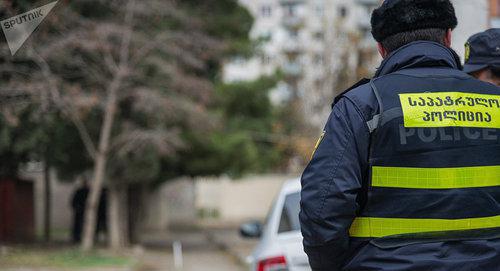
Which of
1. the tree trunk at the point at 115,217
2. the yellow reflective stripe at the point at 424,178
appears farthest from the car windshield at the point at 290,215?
the tree trunk at the point at 115,217

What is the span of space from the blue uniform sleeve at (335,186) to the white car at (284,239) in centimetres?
322

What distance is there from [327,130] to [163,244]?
24138 millimetres

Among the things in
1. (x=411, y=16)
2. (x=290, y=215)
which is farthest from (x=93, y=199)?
(x=411, y=16)

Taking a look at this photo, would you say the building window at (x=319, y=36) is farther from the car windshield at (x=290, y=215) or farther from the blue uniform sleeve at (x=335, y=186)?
the blue uniform sleeve at (x=335, y=186)

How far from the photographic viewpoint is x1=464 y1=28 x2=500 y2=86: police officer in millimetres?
4074

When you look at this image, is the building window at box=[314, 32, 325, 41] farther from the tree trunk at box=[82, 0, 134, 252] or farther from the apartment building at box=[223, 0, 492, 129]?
the tree trunk at box=[82, 0, 134, 252]

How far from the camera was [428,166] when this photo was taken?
8.80 ft

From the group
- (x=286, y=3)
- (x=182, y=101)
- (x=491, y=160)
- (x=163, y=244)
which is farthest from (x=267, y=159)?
(x=286, y=3)

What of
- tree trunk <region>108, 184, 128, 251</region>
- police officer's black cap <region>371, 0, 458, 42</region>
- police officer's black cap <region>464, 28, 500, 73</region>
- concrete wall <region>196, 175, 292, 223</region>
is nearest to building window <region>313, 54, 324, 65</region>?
concrete wall <region>196, 175, 292, 223</region>

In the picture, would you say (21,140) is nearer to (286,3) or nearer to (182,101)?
(182,101)

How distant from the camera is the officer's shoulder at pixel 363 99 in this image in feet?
8.93

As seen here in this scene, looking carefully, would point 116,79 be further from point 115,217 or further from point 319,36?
point 319,36

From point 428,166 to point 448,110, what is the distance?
0.73ft

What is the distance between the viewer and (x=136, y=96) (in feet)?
61.0
